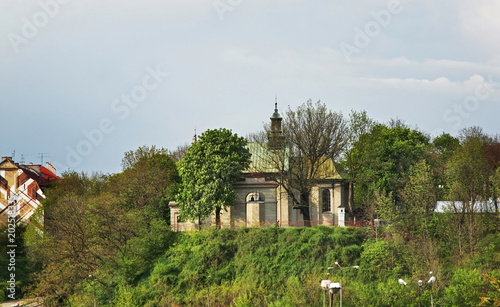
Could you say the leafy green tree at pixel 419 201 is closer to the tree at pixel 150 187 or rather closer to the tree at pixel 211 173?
the tree at pixel 211 173

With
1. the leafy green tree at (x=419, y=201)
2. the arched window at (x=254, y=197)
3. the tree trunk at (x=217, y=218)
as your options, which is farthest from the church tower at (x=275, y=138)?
the leafy green tree at (x=419, y=201)

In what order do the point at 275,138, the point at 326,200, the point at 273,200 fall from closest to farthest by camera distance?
the point at 273,200, the point at 326,200, the point at 275,138

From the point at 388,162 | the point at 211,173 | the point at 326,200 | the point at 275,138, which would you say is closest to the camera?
the point at 388,162

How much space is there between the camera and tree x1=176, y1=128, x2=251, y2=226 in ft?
192

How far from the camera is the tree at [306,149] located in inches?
2383

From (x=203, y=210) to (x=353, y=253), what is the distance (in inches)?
572

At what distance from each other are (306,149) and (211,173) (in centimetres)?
943

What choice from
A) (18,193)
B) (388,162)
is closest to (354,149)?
(388,162)

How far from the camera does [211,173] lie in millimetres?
59312

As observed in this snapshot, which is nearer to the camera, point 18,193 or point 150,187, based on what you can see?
point 150,187

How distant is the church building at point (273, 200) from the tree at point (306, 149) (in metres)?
0.56

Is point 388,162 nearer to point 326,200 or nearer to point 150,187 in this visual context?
point 326,200

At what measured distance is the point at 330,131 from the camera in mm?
60750

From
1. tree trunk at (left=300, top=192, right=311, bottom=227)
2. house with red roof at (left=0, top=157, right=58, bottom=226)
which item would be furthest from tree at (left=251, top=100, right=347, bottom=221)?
house with red roof at (left=0, top=157, right=58, bottom=226)
